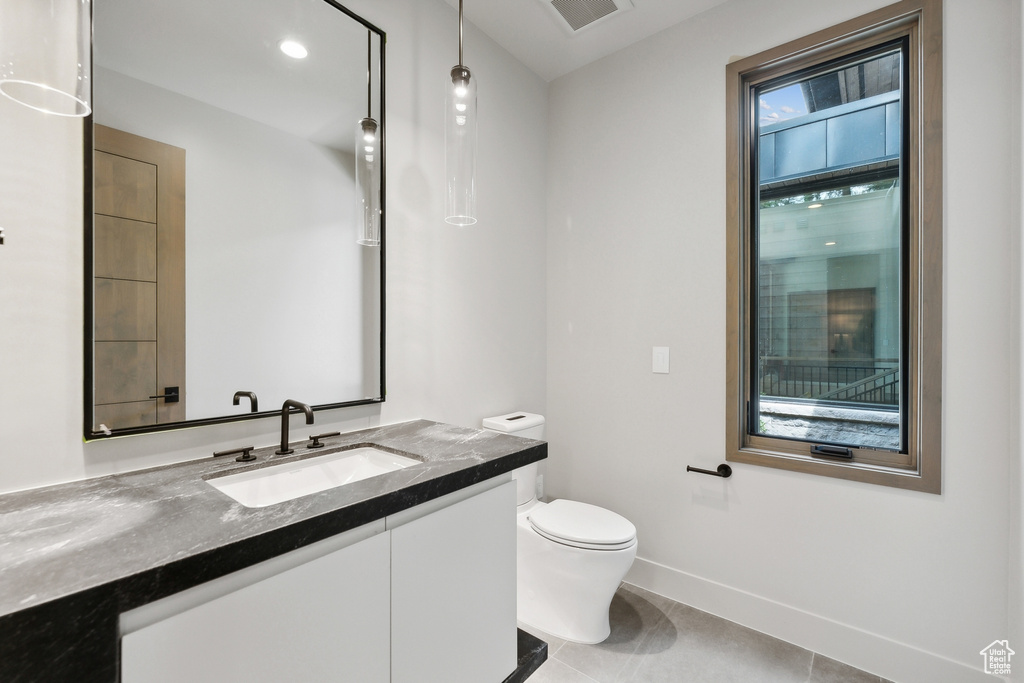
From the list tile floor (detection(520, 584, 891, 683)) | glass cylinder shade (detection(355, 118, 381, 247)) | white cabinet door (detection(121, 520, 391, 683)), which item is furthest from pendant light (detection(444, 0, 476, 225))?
tile floor (detection(520, 584, 891, 683))

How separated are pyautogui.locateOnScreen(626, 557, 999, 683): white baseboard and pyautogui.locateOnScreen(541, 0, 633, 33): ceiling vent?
253cm

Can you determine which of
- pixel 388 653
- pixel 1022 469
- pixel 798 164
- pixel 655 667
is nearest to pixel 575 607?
pixel 655 667

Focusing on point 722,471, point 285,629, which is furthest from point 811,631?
point 285,629

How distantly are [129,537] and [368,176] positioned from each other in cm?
129

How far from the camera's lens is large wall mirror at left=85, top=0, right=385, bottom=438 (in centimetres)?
110

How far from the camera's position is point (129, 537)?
73 centimetres

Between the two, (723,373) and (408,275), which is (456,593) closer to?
(408,275)

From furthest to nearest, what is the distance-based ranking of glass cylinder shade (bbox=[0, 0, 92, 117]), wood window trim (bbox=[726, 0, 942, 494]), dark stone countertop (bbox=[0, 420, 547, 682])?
wood window trim (bbox=[726, 0, 942, 494]), glass cylinder shade (bbox=[0, 0, 92, 117]), dark stone countertop (bbox=[0, 420, 547, 682])

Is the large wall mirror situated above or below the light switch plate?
above

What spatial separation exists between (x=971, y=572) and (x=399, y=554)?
6.15ft

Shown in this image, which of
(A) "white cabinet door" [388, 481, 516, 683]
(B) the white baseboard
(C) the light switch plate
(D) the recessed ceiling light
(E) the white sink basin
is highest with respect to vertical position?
(D) the recessed ceiling light

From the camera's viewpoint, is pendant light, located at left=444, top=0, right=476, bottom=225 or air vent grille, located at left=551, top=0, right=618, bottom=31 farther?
air vent grille, located at left=551, top=0, right=618, bottom=31

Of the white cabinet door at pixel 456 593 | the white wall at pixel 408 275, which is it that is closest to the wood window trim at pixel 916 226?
the white wall at pixel 408 275

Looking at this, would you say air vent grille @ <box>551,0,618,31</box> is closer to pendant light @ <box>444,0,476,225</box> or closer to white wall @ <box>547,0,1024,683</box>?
white wall @ <box>547,0,1024,683</box>
